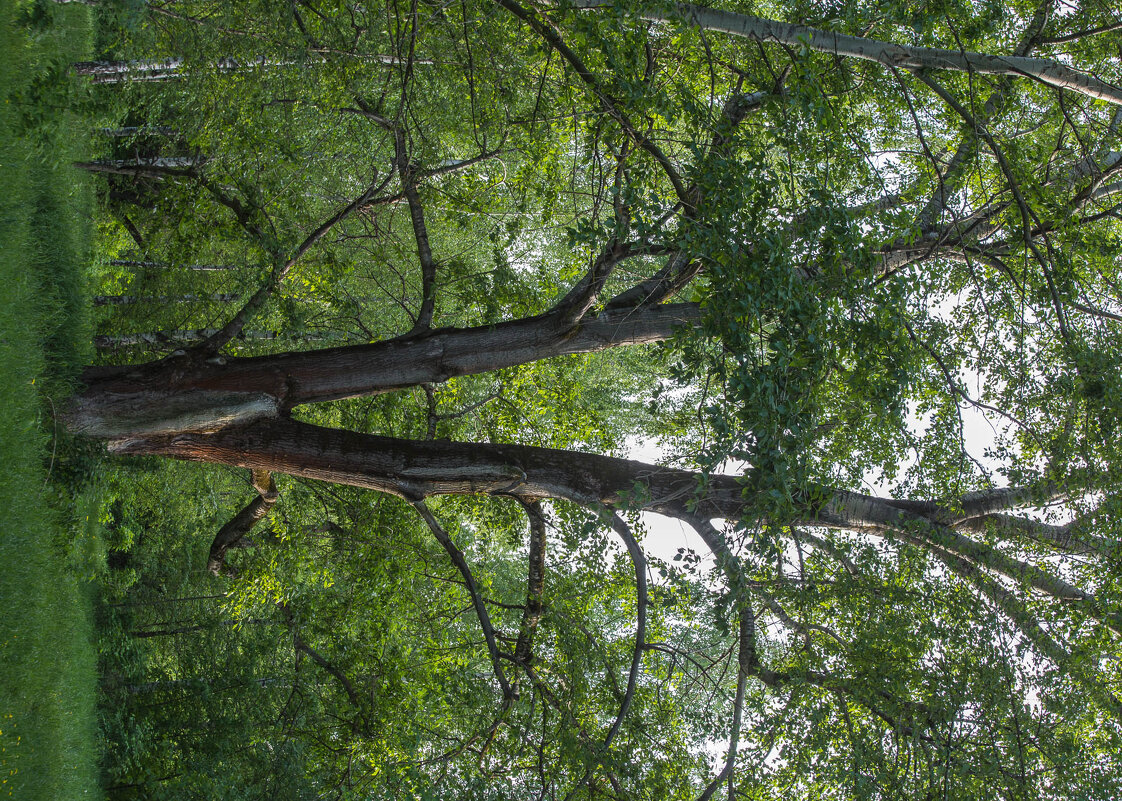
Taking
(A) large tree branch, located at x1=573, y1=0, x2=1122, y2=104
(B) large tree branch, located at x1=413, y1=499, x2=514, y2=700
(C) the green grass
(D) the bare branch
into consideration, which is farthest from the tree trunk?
(A) large tree branch, located at x1=573, y1=0, x2=1122, y2=104

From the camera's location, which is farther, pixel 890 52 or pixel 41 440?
pixel 41 440

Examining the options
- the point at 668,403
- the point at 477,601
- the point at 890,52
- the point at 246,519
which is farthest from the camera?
the point at 246,519

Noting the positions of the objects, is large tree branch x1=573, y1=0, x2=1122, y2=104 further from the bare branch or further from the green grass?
the bare branch

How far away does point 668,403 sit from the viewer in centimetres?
775

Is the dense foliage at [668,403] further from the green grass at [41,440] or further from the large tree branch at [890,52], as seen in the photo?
the green grass at [41,440]

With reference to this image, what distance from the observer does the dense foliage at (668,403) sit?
4.46 metres

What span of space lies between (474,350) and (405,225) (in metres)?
8.28

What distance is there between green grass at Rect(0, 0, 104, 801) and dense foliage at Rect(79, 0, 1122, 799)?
61cm

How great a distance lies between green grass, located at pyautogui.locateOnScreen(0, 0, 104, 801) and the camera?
675 cm

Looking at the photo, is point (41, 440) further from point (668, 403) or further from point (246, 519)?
point (668, 403)

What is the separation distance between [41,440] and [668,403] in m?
5.66

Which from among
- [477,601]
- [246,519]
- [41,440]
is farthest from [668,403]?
[41,440]

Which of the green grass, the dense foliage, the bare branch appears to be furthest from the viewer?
the bare branch

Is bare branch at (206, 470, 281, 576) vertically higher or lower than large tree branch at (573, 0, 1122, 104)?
lower
